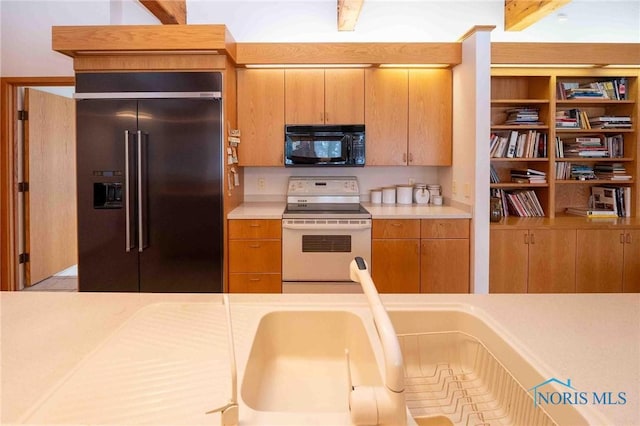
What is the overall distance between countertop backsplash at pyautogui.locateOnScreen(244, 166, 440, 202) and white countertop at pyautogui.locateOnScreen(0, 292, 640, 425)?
99.4 inches

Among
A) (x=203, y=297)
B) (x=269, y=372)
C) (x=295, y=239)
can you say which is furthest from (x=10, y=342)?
(x=295, y=239)

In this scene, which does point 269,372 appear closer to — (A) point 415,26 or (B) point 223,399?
(B) point 223,399

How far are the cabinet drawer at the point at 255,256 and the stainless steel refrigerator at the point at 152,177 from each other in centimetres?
11

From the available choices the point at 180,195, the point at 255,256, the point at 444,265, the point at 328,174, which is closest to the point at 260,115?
the point at 328,174

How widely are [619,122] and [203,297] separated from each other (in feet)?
12.4

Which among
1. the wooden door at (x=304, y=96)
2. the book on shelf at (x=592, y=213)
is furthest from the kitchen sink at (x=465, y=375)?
the book on shelf at (x=592, y=213)

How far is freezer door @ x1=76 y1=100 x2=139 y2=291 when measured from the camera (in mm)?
2891

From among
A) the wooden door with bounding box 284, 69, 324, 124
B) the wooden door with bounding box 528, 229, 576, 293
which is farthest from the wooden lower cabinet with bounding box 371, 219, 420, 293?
the wooden door with bounding box 284, 69, 324, 124

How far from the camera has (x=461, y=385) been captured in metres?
1.03

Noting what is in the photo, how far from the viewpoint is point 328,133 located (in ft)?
11.1

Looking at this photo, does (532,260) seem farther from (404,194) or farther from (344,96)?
(344,96)

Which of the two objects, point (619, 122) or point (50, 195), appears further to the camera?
point (50, 195)

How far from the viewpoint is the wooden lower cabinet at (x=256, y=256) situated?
2.99 metres

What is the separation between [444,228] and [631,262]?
1.49 m
